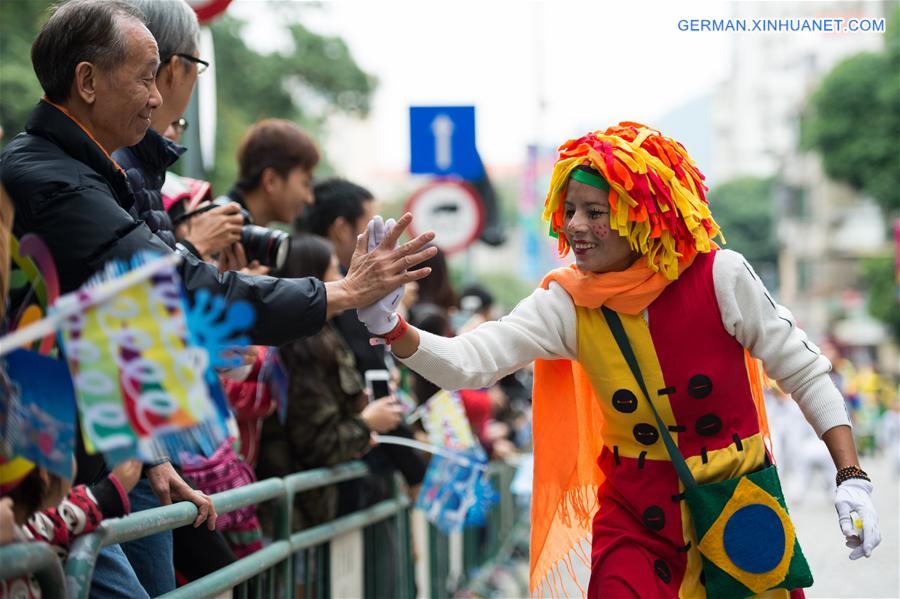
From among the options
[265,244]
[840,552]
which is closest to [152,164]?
[265,244]

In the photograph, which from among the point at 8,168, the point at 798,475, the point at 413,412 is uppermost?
the point at 8,168

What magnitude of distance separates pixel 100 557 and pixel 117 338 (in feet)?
3.48

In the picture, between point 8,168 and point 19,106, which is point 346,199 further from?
point 19,106

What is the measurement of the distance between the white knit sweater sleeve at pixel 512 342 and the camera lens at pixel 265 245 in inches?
30.6

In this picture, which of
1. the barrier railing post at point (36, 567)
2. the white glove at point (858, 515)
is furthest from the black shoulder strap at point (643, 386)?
the barrier railing post at point (36, 567)

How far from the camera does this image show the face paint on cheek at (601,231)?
3.83 m

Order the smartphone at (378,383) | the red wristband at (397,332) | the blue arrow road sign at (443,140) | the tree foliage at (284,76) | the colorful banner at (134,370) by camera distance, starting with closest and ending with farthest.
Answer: the colorful banner at (134,370), the red wristband at (397,332), the smartphone at (378,383), the blue arrow road sign at (443,140), the tree foliage at (284,76)

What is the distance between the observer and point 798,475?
1703cm

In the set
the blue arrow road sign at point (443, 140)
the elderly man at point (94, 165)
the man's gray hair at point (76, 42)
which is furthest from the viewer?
the blue arrow road sign at point (443, 140)

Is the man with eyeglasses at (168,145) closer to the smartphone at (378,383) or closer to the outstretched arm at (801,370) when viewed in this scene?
the outstretched arm at (801,370)

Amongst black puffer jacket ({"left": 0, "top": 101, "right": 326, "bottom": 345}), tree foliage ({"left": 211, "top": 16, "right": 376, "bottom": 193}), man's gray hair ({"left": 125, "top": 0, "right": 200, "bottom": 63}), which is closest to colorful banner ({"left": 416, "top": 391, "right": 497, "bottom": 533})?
man's gray hair ({"left": 125, "top": 0, "right": 200, "bottom": 63})

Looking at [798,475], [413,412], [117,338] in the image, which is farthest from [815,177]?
[117,338]

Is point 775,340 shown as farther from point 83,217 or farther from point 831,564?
point 831,564

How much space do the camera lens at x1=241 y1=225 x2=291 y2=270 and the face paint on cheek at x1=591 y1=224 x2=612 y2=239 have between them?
1053 mm
